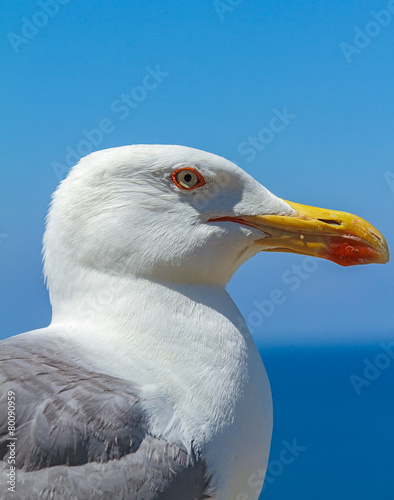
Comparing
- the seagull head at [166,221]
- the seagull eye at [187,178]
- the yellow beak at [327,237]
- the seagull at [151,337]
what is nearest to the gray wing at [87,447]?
the seagull at [151,337]

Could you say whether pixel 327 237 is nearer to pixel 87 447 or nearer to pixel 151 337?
pixel 151 337

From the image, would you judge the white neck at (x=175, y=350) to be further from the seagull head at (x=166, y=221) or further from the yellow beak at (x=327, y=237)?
the yellow beak at (x=327, y=237)

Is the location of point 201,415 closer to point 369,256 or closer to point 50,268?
point 50,268

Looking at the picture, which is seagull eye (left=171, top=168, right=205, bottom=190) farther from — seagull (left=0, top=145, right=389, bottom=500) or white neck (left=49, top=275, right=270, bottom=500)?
white neck (left=49, top=275, right=270, bottom=500)

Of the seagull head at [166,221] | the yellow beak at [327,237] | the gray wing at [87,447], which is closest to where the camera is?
the gray wing at [87,447]

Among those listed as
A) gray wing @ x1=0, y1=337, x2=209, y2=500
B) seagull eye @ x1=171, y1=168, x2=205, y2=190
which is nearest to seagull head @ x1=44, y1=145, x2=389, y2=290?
seagull eye @ x1=171, y1=168, x2=205, y2=190

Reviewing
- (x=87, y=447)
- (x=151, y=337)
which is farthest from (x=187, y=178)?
(x=87, y=447)

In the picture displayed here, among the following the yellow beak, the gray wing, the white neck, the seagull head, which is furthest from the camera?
the yellow beak
